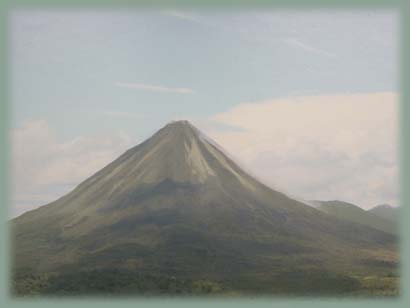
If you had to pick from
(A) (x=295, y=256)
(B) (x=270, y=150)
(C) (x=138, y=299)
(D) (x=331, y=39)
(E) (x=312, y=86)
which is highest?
(D) (x=331, y=39)

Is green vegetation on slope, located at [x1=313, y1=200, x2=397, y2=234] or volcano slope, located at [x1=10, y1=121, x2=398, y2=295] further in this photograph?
green vegetation on slope, located at [x1=313, y1=200, x2=397, y2=234]

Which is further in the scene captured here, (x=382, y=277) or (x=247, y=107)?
(x=247, y=107)

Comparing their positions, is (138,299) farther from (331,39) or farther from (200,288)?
(331,39)

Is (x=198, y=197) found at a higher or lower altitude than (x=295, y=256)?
higher

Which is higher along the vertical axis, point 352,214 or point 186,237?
point 352,214

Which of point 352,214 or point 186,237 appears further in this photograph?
point 352,214

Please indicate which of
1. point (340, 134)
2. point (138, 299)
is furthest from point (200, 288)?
point (340, 134)

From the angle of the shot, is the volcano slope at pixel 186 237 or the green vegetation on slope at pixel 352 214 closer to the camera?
the volcano slope at pixel 186 237
